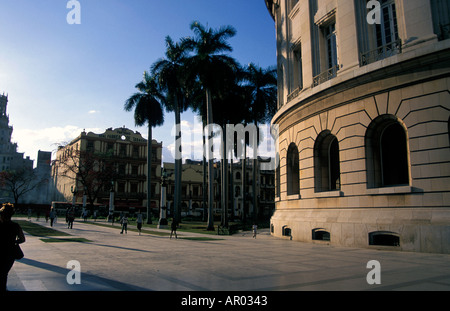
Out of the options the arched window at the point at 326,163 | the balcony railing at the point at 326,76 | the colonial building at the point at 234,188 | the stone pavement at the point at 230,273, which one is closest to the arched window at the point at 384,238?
the stone pavement at the point at 230,273

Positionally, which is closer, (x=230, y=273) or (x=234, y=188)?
(x=230, y=273)

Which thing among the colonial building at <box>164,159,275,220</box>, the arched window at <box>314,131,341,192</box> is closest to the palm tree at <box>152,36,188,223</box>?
the arched window at <box>314,131,341,192</box>

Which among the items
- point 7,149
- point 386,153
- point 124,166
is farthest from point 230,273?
point 7,149

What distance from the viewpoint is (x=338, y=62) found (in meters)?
18.1

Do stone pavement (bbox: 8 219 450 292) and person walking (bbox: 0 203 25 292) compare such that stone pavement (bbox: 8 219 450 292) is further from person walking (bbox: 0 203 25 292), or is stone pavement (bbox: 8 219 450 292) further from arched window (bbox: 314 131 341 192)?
arched window (bbox: 314 131 341 192)

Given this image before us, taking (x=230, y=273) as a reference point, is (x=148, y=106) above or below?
above

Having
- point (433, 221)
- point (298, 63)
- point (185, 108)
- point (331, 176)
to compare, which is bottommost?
point (433, 221)

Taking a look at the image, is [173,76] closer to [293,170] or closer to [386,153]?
[293,170]

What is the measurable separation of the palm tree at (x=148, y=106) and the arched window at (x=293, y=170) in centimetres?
2537

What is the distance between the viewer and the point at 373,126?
15.8 m

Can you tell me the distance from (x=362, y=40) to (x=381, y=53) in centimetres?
120
